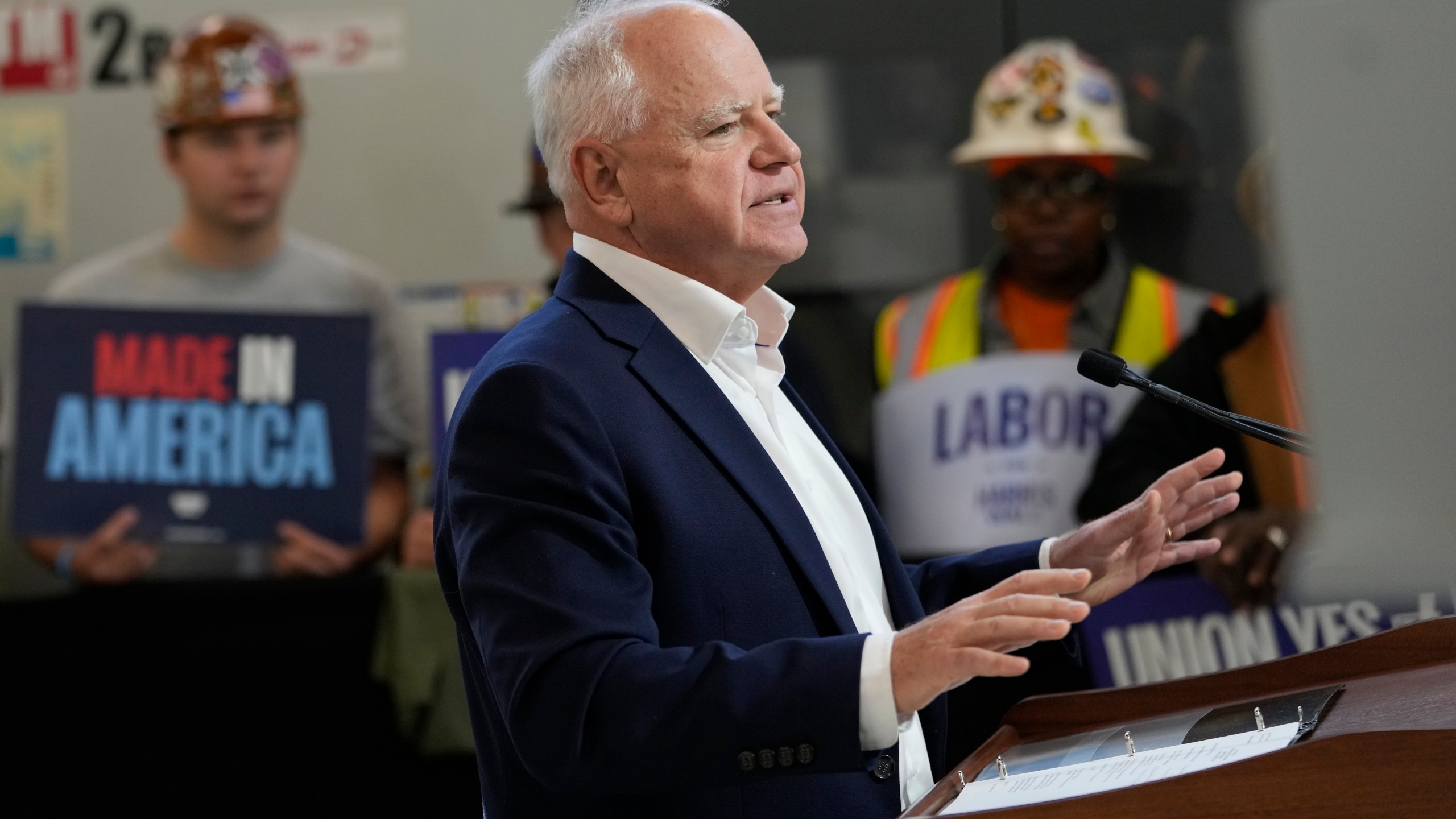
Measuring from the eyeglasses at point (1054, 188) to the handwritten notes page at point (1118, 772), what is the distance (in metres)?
3.04

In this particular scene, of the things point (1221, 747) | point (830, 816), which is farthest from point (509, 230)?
point (1221, 747)

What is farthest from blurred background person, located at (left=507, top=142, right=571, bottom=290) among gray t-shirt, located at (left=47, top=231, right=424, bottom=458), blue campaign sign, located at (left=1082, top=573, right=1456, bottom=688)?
blue campaign sign, located at (left=1082, top=573, right=1456, bottom=688)

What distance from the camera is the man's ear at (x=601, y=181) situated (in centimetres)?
156

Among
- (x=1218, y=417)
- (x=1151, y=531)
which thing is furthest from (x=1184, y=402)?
(x=1151, y=531)

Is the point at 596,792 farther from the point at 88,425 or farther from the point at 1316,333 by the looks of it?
the point at 88,425

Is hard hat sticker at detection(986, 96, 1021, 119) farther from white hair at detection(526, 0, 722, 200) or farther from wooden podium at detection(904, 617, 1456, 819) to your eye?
wooden podium at detection(904, 617, 1456, 819)

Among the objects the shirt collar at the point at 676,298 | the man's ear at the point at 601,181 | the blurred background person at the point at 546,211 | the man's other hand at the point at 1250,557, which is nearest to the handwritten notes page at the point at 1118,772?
the shirt collar at the point at 676,298

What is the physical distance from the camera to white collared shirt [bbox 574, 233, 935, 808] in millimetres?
1487

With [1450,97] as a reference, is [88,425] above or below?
below

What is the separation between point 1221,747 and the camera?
1082 mm

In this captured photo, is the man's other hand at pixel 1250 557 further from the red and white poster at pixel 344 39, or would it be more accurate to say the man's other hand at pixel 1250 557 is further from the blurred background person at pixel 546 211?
the red and white poster at pixel 344 39

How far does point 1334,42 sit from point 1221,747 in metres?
0.61

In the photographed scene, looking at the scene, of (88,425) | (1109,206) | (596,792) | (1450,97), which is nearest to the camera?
(1450,97)

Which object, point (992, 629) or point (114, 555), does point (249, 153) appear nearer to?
point (114, 555)
